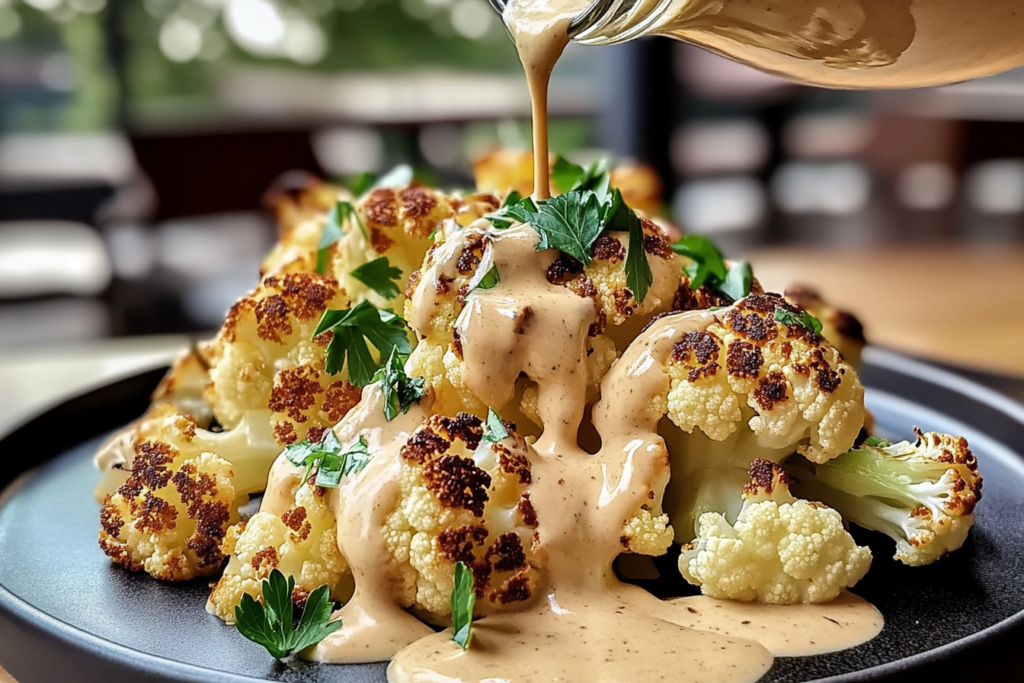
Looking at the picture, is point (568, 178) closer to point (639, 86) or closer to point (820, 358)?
point (820, 358)

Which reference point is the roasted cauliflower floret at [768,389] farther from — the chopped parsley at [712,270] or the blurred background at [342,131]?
the blurred background at [342,131]

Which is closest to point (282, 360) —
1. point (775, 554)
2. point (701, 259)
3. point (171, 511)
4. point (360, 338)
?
point (360, 338)

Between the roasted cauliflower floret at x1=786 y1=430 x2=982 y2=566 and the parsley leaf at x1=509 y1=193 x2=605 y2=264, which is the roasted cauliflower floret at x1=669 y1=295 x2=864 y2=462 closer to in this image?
the roasted cauliflower floret at x1=786 y1=430 x2=982 y2=566

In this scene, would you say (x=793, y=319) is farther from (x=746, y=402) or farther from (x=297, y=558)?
(x=297, y=558)

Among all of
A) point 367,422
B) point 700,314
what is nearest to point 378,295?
point 367,422

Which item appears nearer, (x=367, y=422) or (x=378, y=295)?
(x=367, y=422)

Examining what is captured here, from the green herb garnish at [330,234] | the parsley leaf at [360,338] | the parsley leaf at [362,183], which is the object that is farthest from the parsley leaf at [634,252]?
the parsley leaf at [362,183]
